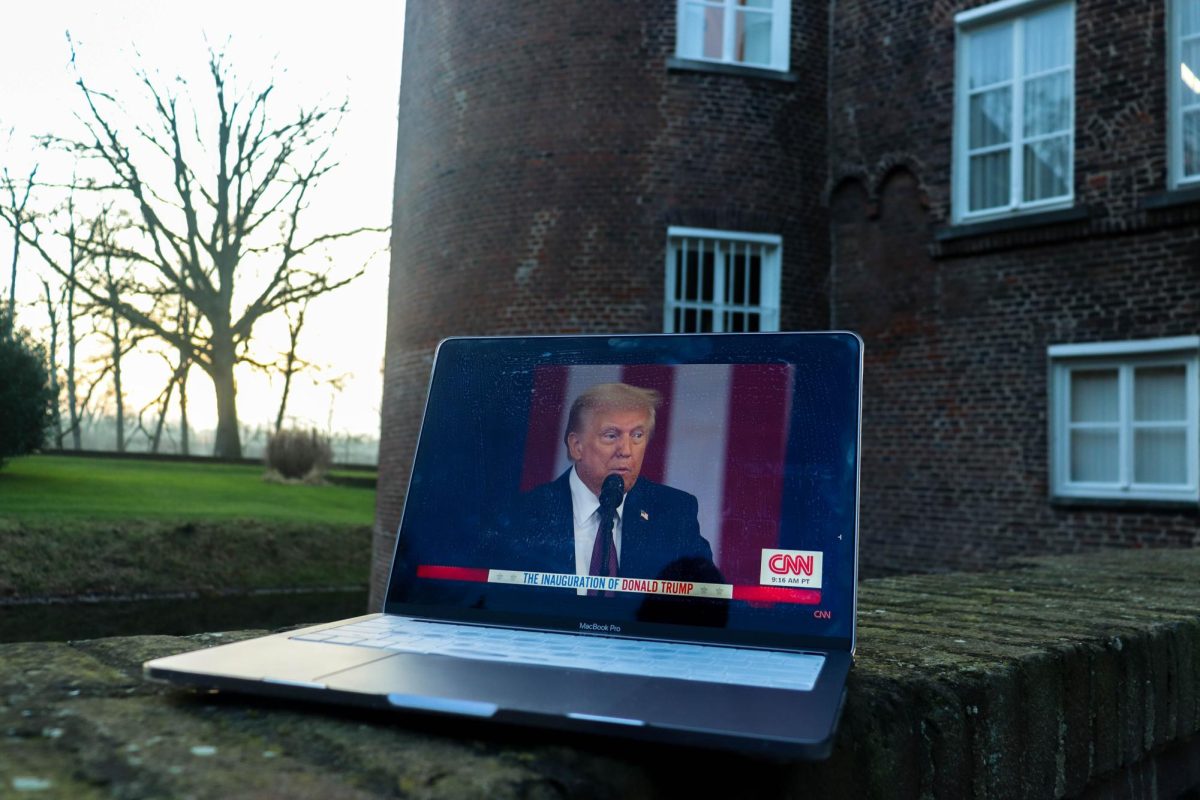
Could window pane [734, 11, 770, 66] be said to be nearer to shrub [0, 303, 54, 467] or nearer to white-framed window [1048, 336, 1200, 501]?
white-framed window [1048, 336, 1200, 501]

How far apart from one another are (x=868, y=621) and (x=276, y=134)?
1071 inches

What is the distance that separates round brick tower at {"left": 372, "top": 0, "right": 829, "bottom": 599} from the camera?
12.5 m

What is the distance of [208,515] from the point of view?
2070 centimetres

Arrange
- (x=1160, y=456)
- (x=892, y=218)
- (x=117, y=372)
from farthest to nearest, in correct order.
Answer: (x=117, y=372), (x=892, y=218), (x=1160, y=456)

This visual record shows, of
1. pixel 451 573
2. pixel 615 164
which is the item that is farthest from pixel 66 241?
pixel 451 573

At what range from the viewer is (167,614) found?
53.0ft

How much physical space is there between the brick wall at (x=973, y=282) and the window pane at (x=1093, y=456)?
344 mm

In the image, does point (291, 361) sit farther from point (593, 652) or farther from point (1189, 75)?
point (593, 652)

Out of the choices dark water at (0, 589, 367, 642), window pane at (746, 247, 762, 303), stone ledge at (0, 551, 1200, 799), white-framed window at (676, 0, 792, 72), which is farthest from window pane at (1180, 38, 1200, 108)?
dark water at (0, 589, 367, 642)

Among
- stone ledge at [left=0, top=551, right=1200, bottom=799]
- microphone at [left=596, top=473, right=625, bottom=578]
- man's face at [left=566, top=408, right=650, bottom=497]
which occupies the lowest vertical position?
stone ledge at [left=0, top=551, right=1200, bottom=799]

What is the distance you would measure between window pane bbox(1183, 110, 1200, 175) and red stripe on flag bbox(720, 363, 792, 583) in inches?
398

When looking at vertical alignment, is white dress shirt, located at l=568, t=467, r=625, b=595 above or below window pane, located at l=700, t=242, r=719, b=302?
below

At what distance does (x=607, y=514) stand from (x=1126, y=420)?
10.2 m

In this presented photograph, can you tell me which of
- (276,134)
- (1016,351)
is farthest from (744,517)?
(276,134)
